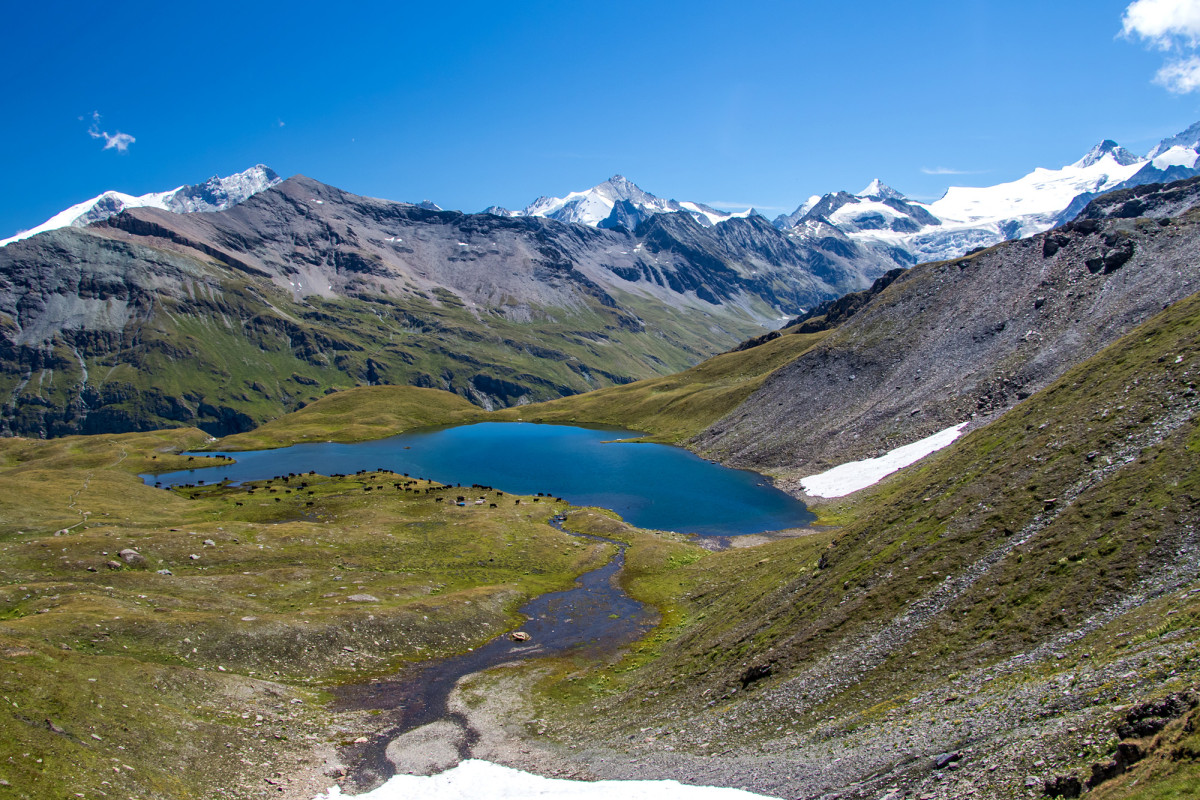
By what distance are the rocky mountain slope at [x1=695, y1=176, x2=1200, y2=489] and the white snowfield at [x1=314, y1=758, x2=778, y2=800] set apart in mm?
99078

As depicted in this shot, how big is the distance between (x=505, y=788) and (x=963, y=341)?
5122 inches

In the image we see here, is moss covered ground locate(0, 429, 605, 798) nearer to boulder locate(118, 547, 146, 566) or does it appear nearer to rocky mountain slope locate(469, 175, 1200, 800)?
boulder locate(118, 547, 146, 566)

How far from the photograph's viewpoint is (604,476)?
145 m

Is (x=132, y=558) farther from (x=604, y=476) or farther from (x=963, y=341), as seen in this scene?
(x=963, y=341)

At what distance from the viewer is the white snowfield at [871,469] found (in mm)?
104375

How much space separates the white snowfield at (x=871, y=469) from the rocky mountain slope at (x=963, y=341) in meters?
3.79

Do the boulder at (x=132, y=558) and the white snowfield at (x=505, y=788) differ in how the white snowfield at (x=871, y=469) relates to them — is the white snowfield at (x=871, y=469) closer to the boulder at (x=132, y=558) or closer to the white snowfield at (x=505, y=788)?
the white snowfield at (x=505, y=788)

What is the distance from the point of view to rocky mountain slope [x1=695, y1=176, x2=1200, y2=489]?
103500 mm

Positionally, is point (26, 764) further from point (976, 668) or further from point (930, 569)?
point (930, 569)

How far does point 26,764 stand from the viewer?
2423 centimetres

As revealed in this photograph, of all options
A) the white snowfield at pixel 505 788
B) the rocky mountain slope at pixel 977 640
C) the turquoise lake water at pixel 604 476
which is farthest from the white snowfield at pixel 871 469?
the white snowfield at pixel 505 788

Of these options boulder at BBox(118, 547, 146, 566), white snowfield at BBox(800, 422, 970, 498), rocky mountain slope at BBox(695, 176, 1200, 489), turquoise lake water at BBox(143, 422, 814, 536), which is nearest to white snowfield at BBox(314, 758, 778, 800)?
boulder at BBox(118, 547, 146, 566)

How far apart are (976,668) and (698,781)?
12.8m

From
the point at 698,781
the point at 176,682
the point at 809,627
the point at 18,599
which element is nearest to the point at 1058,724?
the point at 698,781
